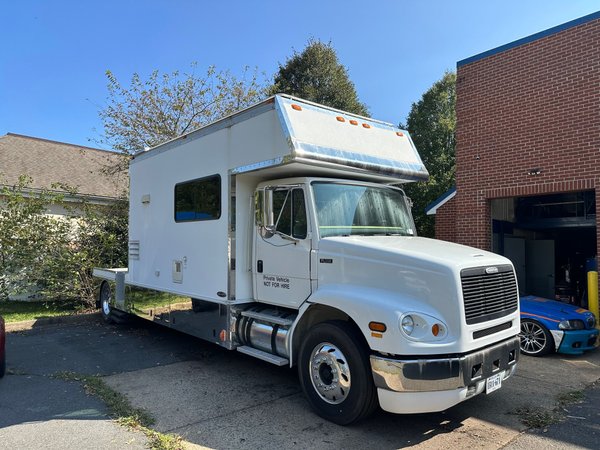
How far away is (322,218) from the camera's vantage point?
4.98 m

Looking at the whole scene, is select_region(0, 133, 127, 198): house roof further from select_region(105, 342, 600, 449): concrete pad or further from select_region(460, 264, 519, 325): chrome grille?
select_region(460, 264, 519, 325): chrome grille

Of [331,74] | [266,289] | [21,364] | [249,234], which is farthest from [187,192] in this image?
[331,74]

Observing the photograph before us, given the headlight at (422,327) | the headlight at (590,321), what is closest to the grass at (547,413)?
the headlight at (422,327)

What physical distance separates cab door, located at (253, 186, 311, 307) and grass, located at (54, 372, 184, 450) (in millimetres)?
1830

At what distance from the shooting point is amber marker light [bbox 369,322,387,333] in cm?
396

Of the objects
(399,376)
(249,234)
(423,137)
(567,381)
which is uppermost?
(423,137)

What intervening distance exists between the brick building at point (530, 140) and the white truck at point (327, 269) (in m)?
4.11

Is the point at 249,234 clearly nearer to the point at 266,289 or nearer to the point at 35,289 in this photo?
the point at 266,289

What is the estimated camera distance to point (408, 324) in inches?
155

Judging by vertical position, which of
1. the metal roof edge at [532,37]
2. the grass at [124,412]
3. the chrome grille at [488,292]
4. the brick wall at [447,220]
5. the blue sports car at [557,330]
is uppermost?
the metal roof edge at [532,37]

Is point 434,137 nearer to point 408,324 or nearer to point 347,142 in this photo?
point 347,142

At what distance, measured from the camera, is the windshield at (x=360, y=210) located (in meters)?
5.03

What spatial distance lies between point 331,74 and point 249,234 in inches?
768

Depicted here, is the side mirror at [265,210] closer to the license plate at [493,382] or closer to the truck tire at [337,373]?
the truck tire at [337,373]
